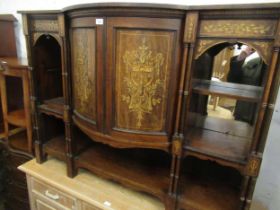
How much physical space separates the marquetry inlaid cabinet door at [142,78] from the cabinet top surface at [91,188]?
460 millimetres

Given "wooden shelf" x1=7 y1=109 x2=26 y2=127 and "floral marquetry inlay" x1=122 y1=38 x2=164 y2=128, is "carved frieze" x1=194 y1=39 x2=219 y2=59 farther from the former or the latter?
"wooden shelf" x1=7 y1=109 x2=26 y2=127

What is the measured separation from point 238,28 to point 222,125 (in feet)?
2.03

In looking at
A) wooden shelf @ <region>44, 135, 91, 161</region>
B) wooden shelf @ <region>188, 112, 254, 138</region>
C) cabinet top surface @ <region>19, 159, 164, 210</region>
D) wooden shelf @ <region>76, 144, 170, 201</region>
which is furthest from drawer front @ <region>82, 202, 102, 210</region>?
wooden shelf @ <region>188, 112, 254, 138</region>

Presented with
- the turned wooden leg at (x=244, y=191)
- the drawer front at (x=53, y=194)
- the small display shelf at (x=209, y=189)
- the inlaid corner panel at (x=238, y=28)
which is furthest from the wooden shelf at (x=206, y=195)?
the inlaid corner panel at (x=238, y=28)

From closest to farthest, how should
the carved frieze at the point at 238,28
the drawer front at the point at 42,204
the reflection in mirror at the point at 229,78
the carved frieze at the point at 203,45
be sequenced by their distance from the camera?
the carved frieze at the point at 238,28
the carved frieze at the point at 203,45
the reflection in mirror at the point at 229,78
the drawer front at the point at 42,204

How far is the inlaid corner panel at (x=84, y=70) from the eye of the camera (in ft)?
3.49

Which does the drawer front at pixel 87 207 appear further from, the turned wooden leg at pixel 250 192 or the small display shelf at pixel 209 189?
Result: the turned wooden leg at pixel 250 192

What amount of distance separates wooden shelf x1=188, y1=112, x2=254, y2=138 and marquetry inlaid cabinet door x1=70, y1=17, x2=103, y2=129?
53 centimetres

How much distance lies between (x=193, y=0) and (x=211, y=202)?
1.20m

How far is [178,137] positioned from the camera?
1023 mm

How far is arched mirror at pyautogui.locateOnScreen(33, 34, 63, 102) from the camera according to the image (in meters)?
1.45

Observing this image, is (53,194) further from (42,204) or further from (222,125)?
(222,125)

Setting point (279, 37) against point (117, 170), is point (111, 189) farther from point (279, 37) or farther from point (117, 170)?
point (279, 37)

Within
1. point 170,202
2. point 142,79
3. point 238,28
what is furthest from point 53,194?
point 238,28
